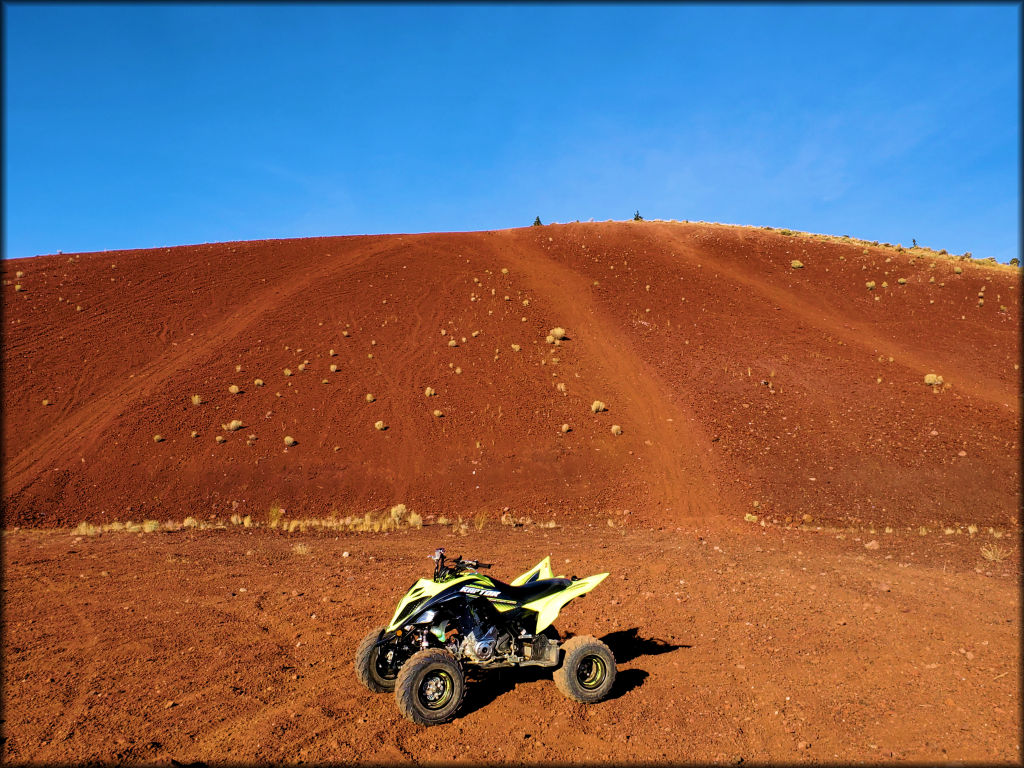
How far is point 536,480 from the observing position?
18.3 m

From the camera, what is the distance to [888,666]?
695 cm

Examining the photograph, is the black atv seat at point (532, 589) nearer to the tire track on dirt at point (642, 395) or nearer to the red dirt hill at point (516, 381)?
the red dirt hill at point (516, 381)

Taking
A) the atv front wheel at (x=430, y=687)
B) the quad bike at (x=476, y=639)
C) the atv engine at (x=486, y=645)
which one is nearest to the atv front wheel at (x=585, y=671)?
the quad bike at (x=476, y=639)

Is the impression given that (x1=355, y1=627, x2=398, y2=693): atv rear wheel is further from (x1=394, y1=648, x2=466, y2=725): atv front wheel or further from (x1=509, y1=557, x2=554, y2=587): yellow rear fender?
(x1=509, y1=557, x2=554, y2=587): yellow rear fender

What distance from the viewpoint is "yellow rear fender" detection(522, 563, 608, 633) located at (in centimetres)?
597

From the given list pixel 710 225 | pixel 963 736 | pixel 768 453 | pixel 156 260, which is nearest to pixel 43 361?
pixel 156 260

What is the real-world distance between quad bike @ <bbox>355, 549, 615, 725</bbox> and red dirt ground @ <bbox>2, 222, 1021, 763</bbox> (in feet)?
1.04

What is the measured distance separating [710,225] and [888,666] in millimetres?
38245

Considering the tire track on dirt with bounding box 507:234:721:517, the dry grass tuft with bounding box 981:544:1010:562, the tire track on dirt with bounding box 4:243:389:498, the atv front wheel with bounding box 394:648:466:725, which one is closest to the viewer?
the atv front wheel with bounding box 394:648:466:725

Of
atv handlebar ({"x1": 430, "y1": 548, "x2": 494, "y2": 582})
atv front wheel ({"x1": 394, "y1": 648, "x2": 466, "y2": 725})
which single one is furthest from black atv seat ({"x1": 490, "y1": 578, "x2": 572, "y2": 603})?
atv front wheel ({"x1": 394, "y1": 648, "x2": 466, "y2": 725})

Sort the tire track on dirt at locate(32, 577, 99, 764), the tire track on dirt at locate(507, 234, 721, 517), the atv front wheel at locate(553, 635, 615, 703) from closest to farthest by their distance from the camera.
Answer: the tire track on dirt at locate(32, 577, 99, 764), the atv front wheel at locate(553, 635, 615, 703), the tire track on dirt at locate(507, 234, 721, 517)

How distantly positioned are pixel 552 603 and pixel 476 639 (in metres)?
0.90

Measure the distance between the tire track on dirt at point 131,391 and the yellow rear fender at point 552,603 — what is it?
1882 centimetres

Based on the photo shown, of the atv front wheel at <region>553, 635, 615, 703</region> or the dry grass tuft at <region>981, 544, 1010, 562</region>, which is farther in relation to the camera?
the dry grass tuft at <region>981, 544, 1010, 562</region>
